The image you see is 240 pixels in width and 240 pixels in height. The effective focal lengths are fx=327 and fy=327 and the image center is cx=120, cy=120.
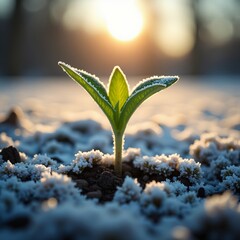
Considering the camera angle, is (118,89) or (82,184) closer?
(82,184)

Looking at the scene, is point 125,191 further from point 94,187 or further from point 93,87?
point 93,87

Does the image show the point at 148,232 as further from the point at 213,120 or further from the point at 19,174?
the point at 213,120

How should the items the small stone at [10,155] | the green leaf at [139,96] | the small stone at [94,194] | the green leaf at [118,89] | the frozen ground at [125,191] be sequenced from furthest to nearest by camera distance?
the small stone at [10,155] < the green leaf at [118,89] < the green leaf at [139,96] < the small stone at [94,194] < the frozen ground at [125,191]

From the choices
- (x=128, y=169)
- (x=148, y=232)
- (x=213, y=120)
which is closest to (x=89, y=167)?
(x=128, y=169)

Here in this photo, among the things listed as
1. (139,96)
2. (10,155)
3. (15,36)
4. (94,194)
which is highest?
(15,36)

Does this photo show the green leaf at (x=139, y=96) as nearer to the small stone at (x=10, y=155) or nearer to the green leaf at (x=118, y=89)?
the green leaf at (x=118, y=89)

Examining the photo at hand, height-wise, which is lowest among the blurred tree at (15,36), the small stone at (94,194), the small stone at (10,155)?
the small stone at (94,194)

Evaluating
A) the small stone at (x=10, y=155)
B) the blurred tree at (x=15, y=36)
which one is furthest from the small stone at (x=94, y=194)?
the blurred tree at (x=15, y=36)

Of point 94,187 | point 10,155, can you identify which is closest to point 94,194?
point 94,187
